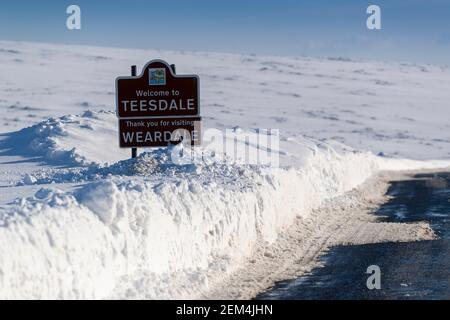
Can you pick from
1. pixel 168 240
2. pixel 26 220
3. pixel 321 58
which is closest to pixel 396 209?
pixel 168 240

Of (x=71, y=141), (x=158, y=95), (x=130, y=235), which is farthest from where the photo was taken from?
(x=71, y=141)

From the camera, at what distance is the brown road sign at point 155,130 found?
689 inches

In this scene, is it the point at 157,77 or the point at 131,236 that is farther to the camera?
the point at 157,77

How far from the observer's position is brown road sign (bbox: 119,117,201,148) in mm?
17500

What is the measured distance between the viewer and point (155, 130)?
57.4 ft

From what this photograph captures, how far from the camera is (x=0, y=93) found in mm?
68625

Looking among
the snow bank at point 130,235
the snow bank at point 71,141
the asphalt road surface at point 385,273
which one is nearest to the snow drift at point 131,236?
the snow bank at point 130,235

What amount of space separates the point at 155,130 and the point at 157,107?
0.47 metres

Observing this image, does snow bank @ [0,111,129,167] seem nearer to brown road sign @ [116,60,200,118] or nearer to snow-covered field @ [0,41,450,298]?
snow-covered field @ [0,41,450,298]

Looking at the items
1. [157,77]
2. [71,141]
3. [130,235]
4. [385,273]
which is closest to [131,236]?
[130,235]

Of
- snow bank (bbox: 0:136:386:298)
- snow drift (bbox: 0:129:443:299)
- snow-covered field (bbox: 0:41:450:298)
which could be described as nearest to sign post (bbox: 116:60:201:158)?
snow-covered field (bbox: 0:41:450:298)

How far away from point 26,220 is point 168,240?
2.38 meters

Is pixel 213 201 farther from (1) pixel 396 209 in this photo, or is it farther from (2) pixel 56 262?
(1) pixel 396 209

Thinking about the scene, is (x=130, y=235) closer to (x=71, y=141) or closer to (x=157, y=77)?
(x=157, y=77)
